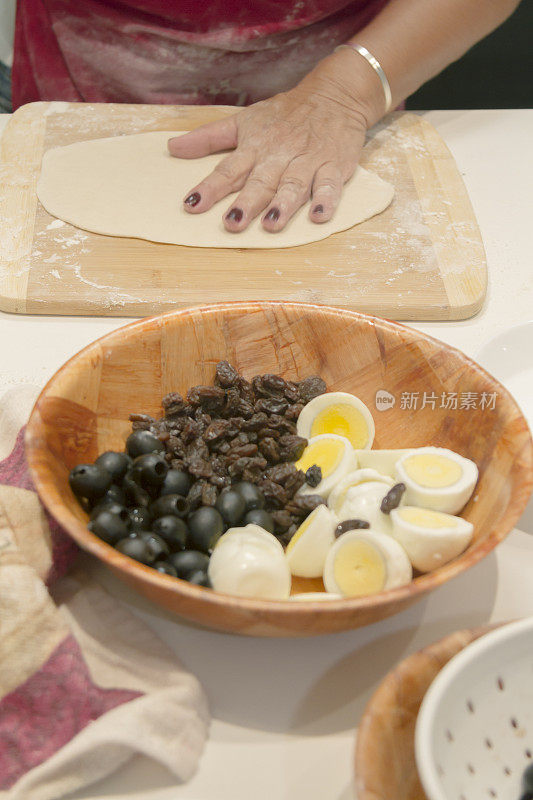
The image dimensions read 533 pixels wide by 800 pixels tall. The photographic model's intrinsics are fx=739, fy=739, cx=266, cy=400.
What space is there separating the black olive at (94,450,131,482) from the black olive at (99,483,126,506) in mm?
13

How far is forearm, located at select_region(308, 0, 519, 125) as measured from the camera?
5.80ft

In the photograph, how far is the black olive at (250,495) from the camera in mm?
872

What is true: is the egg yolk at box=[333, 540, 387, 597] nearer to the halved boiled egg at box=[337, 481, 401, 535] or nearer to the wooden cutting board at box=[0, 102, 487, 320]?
the halved boiled egg at box=[337, 481, 401, 535]

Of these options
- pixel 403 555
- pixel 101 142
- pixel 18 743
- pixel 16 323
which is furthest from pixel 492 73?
pixel 18 743

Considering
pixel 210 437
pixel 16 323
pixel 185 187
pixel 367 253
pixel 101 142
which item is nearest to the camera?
pixel 210 437

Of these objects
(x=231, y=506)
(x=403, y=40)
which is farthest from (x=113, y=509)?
(x=403, y=40)

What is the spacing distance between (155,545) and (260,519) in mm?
134

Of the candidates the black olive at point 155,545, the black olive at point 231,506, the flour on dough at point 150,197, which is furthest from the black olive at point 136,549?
the flour on dough at point 150,197

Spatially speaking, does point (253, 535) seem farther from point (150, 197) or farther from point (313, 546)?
point (150, 197)

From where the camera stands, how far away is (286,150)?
64.3 inches

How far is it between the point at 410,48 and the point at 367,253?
2.23 feet

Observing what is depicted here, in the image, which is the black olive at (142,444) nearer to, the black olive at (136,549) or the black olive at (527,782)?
the black olive at (136,549)

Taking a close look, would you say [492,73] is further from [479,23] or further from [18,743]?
[18,743]

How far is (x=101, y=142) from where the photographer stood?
174 cm
